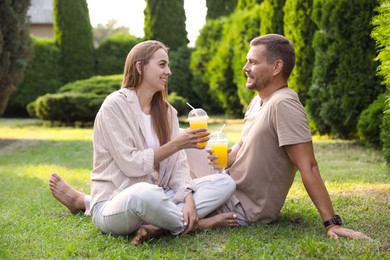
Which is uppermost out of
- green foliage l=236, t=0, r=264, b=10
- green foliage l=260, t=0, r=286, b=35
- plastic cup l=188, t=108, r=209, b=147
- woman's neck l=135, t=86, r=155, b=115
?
green foliage l=236, t=0, r=264, b=10

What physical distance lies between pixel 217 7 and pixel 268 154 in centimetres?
1658

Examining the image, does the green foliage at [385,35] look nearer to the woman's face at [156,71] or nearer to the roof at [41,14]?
the woman's face at [156,71]

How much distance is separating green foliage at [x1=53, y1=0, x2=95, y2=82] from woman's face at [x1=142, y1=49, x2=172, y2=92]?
16.2m

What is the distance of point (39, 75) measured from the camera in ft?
64.7

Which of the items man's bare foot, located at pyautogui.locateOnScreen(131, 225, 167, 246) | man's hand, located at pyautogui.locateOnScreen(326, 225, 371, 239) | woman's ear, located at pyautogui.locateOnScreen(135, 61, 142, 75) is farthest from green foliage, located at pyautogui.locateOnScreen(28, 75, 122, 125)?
man's hand, located at pyautogui.locateOnScreen(326, 225, 371, 239)

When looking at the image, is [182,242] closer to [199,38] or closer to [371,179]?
[371,179]

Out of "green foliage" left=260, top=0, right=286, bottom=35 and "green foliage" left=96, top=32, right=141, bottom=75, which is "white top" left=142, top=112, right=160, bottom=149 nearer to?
"green foliage" left=260, top=0, right=286, bottom=35

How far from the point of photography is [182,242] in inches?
148

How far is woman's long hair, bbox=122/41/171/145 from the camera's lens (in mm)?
4023

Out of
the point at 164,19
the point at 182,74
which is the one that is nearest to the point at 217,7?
the point at 164,19

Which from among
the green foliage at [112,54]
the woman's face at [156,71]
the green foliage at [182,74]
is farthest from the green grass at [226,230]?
the green foliage at [112,54]

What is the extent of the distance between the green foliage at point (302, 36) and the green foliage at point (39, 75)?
1065 cm

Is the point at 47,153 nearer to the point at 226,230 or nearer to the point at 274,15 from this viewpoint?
the point at 274,15

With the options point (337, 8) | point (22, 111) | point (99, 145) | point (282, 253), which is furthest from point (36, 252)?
point (22, 111)
